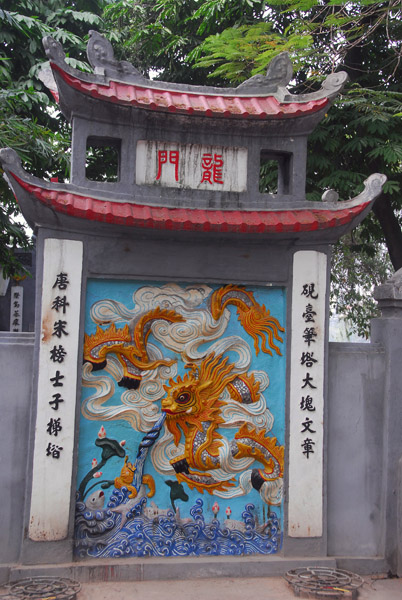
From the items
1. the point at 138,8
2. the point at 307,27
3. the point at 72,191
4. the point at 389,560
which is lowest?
the point at 389,560

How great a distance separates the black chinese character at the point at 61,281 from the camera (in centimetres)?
608

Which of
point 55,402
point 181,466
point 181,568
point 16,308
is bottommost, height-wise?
point 181,568

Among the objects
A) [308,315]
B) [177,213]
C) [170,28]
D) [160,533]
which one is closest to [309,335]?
[308,315]

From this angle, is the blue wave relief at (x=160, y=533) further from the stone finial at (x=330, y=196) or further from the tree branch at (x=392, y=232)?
the tree branch at (x=392, y=232)

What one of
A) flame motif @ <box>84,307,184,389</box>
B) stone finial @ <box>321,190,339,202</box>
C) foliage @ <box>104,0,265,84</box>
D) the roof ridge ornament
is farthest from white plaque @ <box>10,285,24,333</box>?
stone finial @ <box>321,190,339,202</box>

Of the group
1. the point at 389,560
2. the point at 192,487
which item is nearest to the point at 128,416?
the point at 192,487

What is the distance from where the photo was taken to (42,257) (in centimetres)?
604

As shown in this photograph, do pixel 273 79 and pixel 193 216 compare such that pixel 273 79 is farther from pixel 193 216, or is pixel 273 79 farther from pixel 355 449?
pixel 355 449

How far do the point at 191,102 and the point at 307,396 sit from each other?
3348 mm

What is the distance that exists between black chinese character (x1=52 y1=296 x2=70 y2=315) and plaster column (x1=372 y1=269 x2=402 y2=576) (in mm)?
3328

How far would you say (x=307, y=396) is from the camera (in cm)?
657

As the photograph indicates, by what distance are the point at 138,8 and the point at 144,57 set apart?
1.04 meters

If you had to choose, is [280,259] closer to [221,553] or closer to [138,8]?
[221,553]

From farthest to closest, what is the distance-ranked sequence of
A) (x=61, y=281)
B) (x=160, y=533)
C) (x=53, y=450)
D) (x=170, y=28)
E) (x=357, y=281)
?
1. (x=357, y=281)
2. (x=170, y=28)
3. (x=160, y=533)
4. (x=61, y=281)
5. (x=53, y=450)
